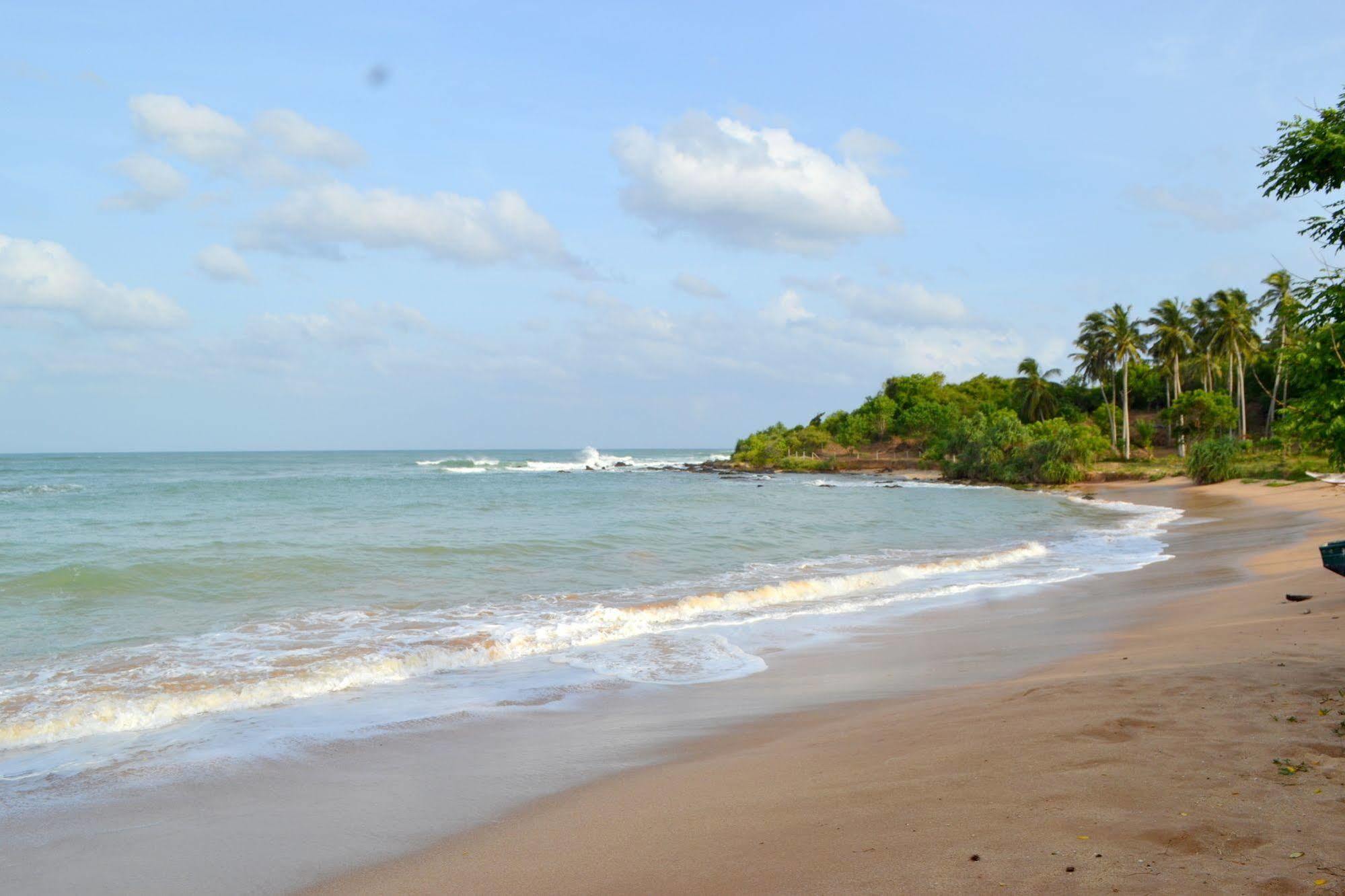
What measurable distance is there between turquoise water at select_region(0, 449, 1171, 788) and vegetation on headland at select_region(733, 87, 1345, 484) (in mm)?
6325

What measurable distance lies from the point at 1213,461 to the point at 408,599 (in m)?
45.6

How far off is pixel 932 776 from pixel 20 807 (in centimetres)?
638

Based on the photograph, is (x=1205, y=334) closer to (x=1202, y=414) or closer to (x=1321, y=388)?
(x=1202, y=414)

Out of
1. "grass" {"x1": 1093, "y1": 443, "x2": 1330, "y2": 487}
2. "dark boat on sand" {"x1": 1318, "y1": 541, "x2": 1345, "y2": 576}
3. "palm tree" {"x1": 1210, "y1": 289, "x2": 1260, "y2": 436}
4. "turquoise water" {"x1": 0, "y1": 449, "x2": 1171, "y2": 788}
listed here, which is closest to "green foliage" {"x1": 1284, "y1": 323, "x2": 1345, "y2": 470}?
"dark boat on sand" {"x1": 1318, "y1": 541, "x2": 1345, "y2": 576}

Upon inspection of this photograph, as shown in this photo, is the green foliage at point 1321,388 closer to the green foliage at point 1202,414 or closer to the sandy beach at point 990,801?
the sandy beach at point 990,801

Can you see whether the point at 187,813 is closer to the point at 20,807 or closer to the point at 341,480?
the point at 20,807

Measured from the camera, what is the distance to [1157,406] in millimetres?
83625

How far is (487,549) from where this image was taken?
2127 cm

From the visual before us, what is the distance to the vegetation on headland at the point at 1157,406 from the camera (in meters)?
6.15

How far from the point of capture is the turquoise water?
8406 mm

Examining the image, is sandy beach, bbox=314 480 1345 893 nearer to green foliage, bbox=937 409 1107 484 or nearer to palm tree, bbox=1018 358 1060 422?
green foliage, bbox=937 409 1107 484

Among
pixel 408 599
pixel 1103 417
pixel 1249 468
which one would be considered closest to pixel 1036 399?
pixel 1103 417

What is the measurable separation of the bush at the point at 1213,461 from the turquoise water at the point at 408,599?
13.4 meters

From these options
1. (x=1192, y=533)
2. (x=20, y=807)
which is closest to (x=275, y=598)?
(x=20, y=807)
